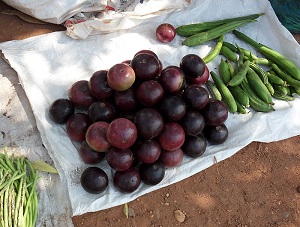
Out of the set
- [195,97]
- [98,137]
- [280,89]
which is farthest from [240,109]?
[98,137]

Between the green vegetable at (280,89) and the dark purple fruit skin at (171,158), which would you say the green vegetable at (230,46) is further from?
the dark purple fruit skin at (171,158)

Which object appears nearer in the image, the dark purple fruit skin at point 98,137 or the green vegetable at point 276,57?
the dark purple fruit skin at point 98,137

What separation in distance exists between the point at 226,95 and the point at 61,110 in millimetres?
1463

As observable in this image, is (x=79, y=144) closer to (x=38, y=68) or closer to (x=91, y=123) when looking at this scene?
(x=91, y=123)

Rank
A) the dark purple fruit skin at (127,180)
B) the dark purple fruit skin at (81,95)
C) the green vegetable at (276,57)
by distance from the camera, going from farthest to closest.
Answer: the green vegetable at (276,57) < the dark purple fruit skin at (81,95) < the dark purple fruit skin at (127,180)

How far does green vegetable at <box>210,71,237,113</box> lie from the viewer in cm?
337

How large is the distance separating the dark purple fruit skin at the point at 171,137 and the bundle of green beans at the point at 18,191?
91cm

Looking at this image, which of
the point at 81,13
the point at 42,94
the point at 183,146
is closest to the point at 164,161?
the point at 183,146

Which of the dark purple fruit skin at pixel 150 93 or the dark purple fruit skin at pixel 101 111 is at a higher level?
the dark purple fruit skin at pixel 150 93

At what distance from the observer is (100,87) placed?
9.89 feet

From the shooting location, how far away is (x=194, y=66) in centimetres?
313

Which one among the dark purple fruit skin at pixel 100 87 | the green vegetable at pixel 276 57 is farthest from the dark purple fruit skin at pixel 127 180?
the green vegetable at pixel 276 57

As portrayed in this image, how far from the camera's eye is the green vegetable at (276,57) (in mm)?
3652

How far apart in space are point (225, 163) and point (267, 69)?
3.99ft
